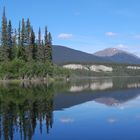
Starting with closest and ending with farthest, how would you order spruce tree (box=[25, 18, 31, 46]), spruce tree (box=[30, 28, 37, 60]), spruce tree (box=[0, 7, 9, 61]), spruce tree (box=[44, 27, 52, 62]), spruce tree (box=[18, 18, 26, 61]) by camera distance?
spruce tree (box=[0, 7, 9, 61]) → spruce tree (box=[18, 18, 26, 61]) → spruce tree (box=[25, 18, 31, 46]) → spruce tree (box=[30, 28, 37, 60]) → spruce tree (box=[44, 27, 52, 62])

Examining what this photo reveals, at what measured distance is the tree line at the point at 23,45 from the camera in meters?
120

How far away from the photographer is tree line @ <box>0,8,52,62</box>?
120 m

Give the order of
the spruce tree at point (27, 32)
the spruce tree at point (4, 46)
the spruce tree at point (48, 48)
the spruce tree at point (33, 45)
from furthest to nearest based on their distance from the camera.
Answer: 1. the spruce tree at point (48, 48)
2. the spruce tree at point (33, 45)
3. the spruce tree at point (27, 32)
4. the spruce tree at point (4, 46)

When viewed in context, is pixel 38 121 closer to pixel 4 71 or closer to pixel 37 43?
pixel 4 71

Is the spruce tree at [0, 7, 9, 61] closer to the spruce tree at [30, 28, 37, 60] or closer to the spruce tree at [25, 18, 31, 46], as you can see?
the spruce tree at [25, 18, 31, 46]

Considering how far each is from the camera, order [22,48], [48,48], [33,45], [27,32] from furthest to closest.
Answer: [48,48], [33,45], [27,32], [22,48]

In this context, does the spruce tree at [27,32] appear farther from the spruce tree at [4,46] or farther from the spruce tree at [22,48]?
the spruce tree at [4,46]

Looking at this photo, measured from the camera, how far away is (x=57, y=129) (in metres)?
Answer: 23.7

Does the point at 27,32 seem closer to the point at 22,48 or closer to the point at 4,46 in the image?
the point at 22,48

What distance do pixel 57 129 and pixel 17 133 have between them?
9.18ft

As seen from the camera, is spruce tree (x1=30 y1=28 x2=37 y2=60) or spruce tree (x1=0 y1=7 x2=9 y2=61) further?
spruce tree (x1=30 y1=28 x2=37 y2=60)

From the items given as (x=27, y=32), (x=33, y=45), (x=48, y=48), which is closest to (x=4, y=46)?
(x=27, y=32)

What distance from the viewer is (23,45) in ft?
420

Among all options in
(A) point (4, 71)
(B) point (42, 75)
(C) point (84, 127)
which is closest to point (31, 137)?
(C) point (84, 127)
